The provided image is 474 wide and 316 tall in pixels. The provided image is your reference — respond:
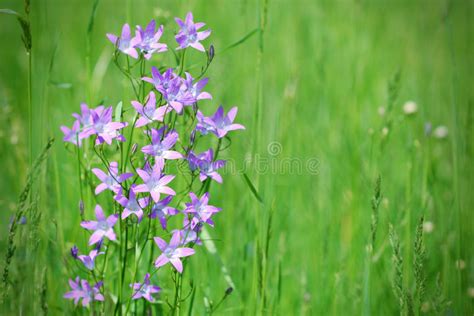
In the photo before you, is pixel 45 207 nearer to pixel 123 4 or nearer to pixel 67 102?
pixel 67 102

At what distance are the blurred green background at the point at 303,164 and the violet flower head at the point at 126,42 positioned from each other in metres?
0.24

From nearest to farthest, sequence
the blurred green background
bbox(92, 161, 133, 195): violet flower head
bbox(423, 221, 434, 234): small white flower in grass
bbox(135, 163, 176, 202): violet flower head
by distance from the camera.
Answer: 1. bbox(135, 163, 176, 202): violet flower head
2. bbox(92, 161, 133, 195): violet flower head
3. the blurred green background
4. bbox(423, 221, 434, 234): small white flower in grass

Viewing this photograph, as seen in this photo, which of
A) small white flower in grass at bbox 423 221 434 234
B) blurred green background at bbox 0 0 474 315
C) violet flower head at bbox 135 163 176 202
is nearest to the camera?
violet flower head at bbox 135 163 176 202

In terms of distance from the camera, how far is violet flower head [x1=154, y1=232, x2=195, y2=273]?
1435mm

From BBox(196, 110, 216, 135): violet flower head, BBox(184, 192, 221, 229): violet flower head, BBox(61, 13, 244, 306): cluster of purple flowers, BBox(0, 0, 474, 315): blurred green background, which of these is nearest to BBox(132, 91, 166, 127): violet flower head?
BBox(61, 13, 244, 306): cluster of purple flowers

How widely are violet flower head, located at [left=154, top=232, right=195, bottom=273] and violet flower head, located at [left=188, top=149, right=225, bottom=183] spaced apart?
180 millimetres

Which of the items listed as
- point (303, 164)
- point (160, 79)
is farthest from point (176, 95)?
point (303, 164)

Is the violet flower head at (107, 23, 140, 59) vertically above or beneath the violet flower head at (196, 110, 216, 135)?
above

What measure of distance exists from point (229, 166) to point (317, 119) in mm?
708

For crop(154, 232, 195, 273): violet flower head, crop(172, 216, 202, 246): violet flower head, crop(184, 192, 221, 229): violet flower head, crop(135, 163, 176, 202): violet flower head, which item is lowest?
crop(154, 232, 195, 273): violet flower head

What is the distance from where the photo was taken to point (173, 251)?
1480 millimetres

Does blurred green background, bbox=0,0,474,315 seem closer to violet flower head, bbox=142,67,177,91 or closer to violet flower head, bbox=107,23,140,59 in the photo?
violet flower head, bbox=107,23,140,59

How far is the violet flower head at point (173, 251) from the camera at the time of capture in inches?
56.5

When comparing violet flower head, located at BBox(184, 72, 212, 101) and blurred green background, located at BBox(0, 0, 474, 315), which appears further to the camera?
blurred green background, located at BBox(0, 0, 474, 315)
